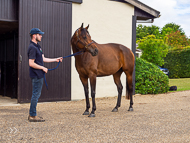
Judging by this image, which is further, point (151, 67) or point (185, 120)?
point (151, 67)

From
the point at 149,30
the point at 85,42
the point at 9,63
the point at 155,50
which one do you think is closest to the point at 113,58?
the point at 85,42

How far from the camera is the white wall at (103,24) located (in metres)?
9.01

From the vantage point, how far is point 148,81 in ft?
34.8

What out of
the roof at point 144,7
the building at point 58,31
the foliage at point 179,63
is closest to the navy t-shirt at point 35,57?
the building at point 58,31

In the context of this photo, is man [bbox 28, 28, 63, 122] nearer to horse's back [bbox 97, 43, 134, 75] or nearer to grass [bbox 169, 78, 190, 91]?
horse's back [bbox 97, 43, 134, 75]

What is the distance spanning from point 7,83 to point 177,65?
18.4 m

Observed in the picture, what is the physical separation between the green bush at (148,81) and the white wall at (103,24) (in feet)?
3.17

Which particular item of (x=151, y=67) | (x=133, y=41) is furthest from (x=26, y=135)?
(x=151, y=67)

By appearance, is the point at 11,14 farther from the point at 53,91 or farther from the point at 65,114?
the point at 65,114

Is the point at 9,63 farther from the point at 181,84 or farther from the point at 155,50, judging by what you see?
the point at 155,50

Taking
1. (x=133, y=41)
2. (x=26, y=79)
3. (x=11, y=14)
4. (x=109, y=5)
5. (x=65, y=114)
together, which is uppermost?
(x=109, y=5)

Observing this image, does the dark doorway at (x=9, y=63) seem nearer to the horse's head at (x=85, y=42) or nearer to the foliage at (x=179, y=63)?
the horse's head at (x=85, y=42)

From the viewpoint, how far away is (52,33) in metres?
8.45

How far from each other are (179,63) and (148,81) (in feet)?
49.4
